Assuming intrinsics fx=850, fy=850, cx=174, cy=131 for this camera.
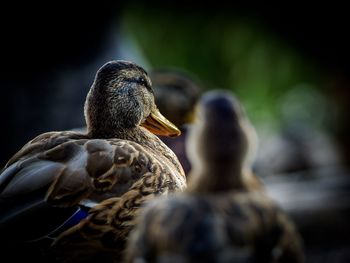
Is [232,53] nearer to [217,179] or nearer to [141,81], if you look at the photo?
[141,81]

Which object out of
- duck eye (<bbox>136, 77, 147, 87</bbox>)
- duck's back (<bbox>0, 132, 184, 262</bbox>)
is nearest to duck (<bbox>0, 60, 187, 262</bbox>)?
duck's back (<bbox>0, 132, 184, 262</bbox>)

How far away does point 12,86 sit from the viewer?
20.5ft

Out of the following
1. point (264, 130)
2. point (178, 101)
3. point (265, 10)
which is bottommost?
point (264, 130)

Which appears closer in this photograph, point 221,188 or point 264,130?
point 221,188

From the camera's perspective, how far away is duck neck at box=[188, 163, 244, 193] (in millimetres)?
1830

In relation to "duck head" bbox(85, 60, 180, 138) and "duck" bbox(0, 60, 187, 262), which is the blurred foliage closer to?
"duck head" bbox(85, 60, 180, 138)

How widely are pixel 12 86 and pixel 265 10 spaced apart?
3346 millimetres

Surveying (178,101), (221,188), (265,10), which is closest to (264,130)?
(265,10)

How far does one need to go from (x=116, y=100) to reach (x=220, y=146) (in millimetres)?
800

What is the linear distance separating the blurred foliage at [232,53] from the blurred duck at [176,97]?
323 cm

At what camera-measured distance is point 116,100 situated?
8.46 ft

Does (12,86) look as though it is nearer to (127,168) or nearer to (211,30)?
(211,30)

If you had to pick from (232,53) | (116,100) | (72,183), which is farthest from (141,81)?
(232,53)

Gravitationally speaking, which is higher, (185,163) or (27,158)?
(27,158)
